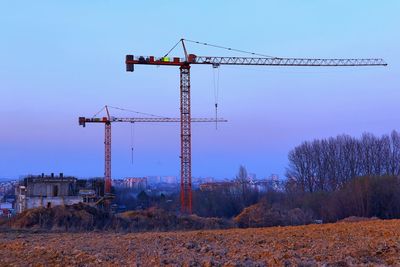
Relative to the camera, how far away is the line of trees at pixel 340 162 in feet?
278

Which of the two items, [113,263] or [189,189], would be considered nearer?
[113,263]

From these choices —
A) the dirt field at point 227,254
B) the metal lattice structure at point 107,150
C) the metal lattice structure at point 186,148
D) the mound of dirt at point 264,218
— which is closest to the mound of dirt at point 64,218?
the mound of dirt at point 264,218

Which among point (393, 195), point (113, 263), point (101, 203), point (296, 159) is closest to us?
point (113, 263)

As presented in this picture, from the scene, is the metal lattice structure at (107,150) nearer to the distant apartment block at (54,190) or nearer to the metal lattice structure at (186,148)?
the distant apartment block at (54,190)

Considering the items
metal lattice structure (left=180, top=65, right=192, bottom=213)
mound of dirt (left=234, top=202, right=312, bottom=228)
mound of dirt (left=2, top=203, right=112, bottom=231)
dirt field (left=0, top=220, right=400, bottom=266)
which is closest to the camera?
dirt field (left=0, top=220, right=400, bottom=266)

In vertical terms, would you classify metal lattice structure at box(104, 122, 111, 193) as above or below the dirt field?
above

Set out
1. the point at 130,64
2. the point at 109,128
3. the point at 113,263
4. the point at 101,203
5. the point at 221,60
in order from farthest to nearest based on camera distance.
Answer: the point at 109,128
the point at 221,60
the point at 130,64
the point at 101,203
the point at 113,263

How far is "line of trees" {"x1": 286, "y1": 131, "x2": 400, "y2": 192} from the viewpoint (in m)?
84.9

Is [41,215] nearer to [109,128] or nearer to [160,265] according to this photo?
[160,265]

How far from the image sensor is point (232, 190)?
89375 millimetres

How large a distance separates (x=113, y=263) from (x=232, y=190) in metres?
79.3

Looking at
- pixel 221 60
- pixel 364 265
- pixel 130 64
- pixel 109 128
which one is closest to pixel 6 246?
pixel 364 265

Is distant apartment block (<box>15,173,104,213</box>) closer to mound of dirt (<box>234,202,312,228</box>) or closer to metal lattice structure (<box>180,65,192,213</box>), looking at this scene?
metal lattice structure (<box>180,65,192,213</box>)

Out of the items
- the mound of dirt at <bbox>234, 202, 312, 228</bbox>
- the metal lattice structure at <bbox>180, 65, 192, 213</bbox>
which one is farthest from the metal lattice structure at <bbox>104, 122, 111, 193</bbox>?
the mound of dirt at <bbox>234, 202, 312, 228</bbox>
